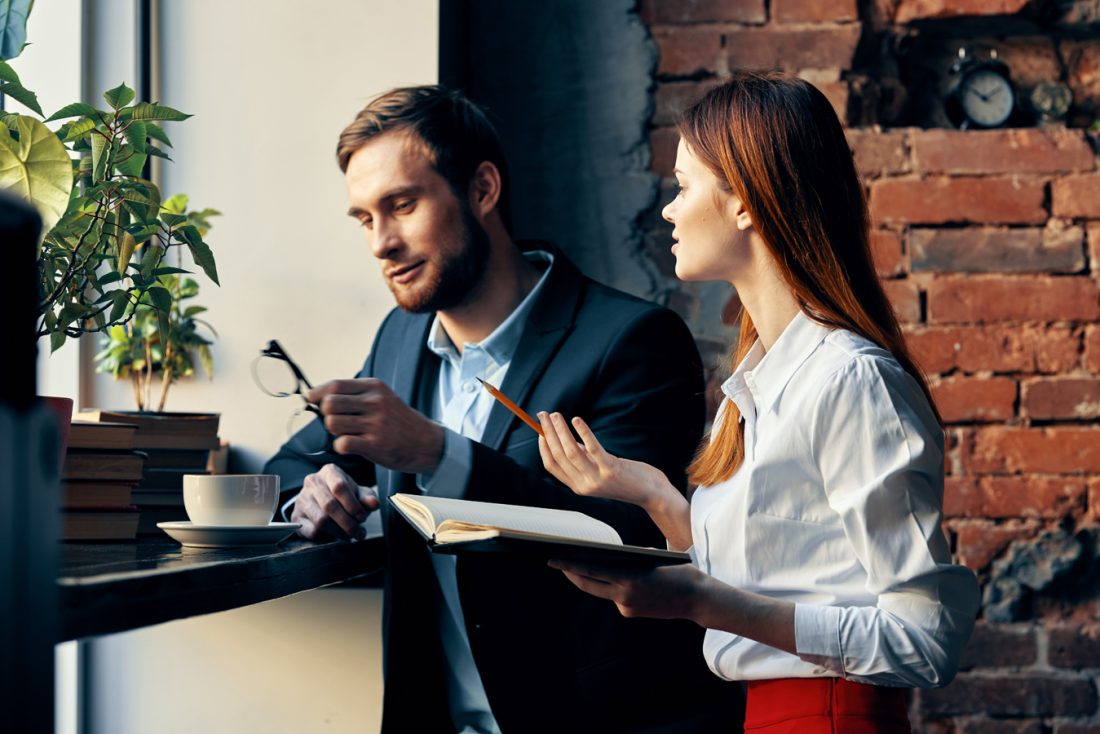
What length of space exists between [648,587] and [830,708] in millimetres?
236

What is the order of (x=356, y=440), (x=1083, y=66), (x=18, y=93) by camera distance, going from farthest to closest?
1. (x=1083, y=66)
2. (x=356, y=440)
3. (x=18, y=93)

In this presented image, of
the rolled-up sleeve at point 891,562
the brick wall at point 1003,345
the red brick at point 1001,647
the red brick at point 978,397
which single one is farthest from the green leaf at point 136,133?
the red brick at point 1001,647

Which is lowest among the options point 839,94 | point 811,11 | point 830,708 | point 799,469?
point 830,708

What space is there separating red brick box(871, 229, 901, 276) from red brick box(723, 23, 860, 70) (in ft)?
1.11

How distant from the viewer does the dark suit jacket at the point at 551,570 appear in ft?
5.11

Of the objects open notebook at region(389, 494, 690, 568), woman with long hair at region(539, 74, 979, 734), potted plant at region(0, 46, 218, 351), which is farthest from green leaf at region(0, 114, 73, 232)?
woman with long hair at region(539, 74, 979, 734)

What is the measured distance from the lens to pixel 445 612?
5.60 feet

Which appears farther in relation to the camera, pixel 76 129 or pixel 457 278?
pixel 457 278

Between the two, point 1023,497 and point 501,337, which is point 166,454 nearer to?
point 501,337

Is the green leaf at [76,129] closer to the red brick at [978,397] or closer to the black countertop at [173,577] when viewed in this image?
the black countertop at [173,577]

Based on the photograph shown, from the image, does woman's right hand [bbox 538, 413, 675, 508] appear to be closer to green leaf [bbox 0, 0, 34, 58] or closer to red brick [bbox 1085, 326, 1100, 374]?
green leaf [bbox 0, 0, 34, 58]

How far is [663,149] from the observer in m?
2.15

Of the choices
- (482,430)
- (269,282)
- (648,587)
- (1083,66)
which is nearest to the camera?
(648,587)

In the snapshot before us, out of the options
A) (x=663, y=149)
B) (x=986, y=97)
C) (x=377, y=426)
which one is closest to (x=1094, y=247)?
(x=986, y=97)
